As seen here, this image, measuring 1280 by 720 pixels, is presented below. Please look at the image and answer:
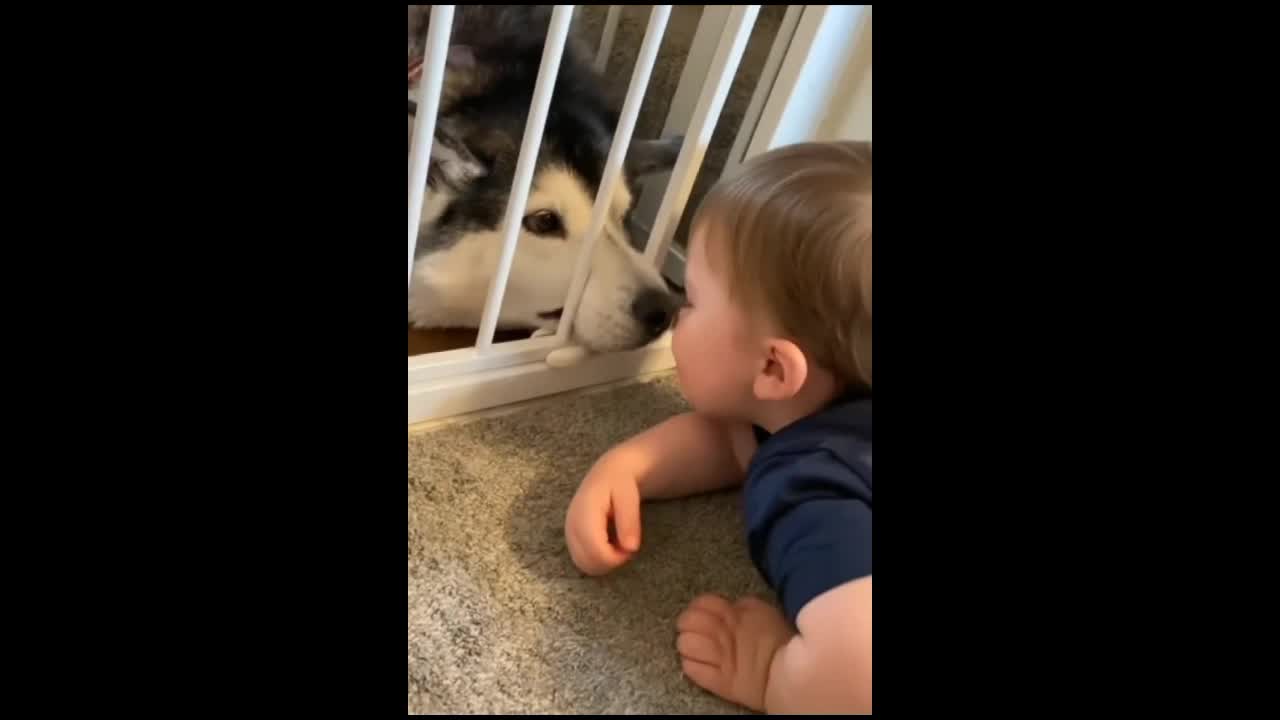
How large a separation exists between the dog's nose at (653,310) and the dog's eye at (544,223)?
0.62ft

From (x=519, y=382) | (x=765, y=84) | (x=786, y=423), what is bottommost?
(x=519, y=382)

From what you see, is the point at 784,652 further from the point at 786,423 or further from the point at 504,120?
the point at 504,120

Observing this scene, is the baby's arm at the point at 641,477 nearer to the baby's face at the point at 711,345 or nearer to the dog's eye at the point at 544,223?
the baby's face at the point at 711,345

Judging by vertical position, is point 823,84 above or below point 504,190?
above

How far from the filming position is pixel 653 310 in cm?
89

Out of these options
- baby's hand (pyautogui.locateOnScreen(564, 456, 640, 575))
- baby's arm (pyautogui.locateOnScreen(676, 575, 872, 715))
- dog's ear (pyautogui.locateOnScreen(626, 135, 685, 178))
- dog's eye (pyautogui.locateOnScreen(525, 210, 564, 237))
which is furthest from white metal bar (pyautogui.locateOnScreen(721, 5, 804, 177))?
baby's arm (pyautogui.locateOnScreen(676, 575, 872, 715))

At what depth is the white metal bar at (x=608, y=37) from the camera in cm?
125

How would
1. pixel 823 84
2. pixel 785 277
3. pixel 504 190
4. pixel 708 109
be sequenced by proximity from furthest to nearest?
1. pixel 504 190
2. pixel 823 84
3. pixel 708 109
4. pixel 785 277

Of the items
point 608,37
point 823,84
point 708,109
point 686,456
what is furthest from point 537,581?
point 608,37

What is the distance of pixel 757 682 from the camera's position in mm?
607

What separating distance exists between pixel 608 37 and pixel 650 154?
0.32 metres

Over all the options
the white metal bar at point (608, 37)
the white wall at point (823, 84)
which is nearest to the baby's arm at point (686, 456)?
the white wall at point (823, 84)
